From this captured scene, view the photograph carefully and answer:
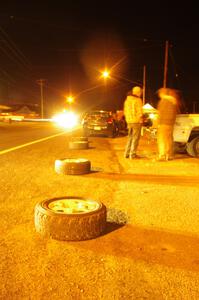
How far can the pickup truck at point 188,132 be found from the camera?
10.4 metres

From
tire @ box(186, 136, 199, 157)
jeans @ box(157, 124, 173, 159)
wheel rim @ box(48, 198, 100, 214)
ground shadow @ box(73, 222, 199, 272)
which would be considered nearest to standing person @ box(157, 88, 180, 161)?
jeans @ box(157, 124, 173, 159)

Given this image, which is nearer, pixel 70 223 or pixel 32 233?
pixel 70 223

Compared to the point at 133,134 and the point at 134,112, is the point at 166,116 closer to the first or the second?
the point at 134,112

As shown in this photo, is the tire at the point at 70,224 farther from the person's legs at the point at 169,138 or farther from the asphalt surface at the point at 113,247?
the person's legs at the point at 169,138

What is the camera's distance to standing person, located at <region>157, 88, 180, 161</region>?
9.84 meters

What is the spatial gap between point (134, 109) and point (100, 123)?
36.0ft

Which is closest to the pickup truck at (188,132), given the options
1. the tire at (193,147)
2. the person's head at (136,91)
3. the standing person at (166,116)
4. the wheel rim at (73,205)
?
the tire at (193,147)

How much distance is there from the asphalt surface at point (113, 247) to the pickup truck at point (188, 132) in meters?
3.49

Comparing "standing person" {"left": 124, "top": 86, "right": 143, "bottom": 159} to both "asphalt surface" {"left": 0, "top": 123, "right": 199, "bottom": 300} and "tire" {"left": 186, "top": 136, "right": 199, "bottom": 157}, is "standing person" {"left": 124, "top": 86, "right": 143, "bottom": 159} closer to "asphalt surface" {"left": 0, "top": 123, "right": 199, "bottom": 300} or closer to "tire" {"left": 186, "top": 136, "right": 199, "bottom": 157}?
"tire" {"left": 186, "top": 136, "right": 199, "bottom": 157}

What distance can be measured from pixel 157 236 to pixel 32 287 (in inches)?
67.9

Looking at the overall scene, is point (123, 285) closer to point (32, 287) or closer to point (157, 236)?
point (32, 287)

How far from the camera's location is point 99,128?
21109 millimetres

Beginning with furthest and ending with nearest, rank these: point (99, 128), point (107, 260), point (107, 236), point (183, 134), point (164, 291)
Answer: point (99, 128) → point (183, 134) → point (107, 236) → point (107, 260) → point (164, 291)

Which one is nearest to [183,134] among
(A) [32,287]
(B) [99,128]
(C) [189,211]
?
(C) [189,211]
